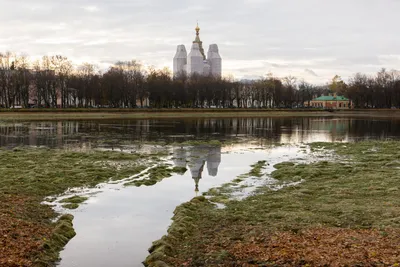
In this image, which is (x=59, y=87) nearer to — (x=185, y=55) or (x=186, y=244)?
(x=185, y=55)

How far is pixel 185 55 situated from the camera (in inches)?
7101

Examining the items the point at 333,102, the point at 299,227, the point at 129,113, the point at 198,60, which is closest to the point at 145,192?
the point at 299,227

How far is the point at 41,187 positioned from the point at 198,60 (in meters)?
154

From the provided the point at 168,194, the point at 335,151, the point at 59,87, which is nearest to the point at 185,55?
the point at 59,87

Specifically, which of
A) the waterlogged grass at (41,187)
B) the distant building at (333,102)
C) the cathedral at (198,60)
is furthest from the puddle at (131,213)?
the distant building at (333,102)

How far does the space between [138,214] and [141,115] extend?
79.4 metres

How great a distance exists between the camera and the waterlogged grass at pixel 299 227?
34.6 ft

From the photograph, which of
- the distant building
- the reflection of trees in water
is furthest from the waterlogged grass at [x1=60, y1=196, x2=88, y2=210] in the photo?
the distant building

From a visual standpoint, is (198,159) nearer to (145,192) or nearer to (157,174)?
(157,174)

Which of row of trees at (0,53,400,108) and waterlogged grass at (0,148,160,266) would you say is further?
row of trees at (0,53,400,108)

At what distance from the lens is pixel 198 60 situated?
556ft

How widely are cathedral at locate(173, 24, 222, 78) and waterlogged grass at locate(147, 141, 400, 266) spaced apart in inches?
5834

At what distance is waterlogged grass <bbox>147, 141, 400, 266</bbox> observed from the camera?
1053 cm

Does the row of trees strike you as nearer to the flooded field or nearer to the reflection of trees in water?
the reflection of trees in water
